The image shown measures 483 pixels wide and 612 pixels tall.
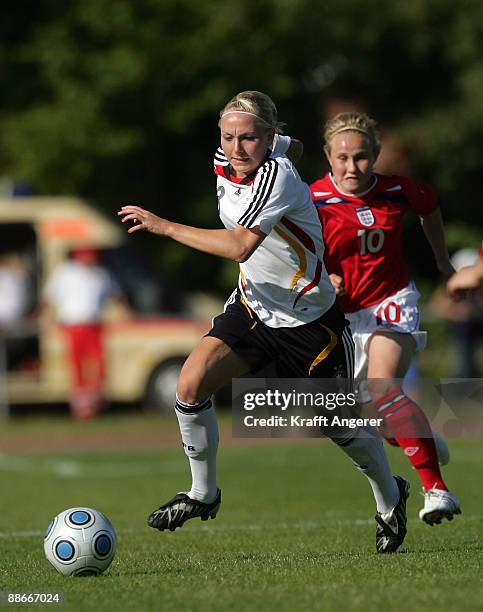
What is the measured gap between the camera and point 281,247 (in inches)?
281

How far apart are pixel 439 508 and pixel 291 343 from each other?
1.27 m

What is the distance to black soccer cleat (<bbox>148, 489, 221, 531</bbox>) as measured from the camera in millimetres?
7328

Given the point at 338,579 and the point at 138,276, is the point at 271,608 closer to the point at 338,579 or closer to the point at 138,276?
the point at 338,579

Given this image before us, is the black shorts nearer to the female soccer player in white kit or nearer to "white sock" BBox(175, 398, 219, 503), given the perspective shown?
the female soccer player in white kit

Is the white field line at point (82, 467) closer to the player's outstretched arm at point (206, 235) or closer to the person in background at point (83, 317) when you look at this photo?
the person in background at point (83, 317)

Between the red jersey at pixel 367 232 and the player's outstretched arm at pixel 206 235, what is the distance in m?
1.37

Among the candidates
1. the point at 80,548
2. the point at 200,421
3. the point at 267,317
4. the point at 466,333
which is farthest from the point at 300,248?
the point at 466,333

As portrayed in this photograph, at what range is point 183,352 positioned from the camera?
62.9 ft

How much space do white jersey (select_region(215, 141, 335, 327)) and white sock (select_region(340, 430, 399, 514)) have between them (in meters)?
0.73

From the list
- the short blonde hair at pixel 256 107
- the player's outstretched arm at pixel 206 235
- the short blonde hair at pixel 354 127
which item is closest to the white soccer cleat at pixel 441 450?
the short blonde hair at pixel 354 127

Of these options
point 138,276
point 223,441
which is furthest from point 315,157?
point 223,441

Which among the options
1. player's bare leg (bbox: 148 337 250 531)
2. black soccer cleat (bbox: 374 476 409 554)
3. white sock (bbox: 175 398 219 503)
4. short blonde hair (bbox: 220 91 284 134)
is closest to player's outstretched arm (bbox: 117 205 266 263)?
short blonde hair (bbox: 220 91 284 134)

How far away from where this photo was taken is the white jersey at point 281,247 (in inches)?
269

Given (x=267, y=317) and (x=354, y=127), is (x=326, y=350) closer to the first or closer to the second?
(x=267, y=317)
